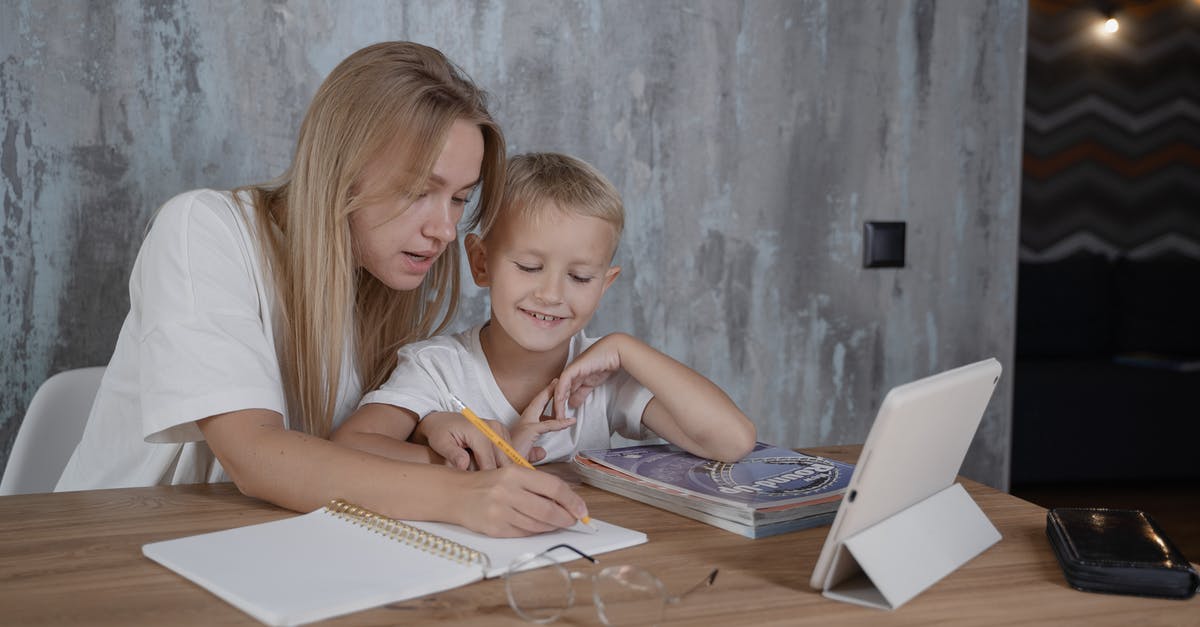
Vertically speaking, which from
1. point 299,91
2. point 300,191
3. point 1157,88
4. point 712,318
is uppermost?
point 1157,88

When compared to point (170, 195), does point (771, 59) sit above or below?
above

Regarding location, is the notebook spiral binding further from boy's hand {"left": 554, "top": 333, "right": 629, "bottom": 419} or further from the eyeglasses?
boy's hand {"left": 554, "top": 333, "right": 629, "bottom": 419}

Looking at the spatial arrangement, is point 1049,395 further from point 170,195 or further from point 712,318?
point 170,195

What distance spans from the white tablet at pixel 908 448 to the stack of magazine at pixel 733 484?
14cm

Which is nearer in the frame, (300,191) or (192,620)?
(192,620)

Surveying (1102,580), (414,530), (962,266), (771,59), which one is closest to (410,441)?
(414,530)

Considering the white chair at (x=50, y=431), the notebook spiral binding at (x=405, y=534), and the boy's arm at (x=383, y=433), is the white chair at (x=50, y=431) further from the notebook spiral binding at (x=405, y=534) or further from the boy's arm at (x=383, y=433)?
the notebook spiral binding at (x=405, y=534)

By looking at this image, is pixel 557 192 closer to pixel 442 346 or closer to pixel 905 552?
pixel 442 346

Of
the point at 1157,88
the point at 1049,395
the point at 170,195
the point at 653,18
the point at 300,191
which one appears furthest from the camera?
the point at 1157,88

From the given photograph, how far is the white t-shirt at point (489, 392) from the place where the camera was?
1443 mm

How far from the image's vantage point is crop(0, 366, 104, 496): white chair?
1506 millimetres

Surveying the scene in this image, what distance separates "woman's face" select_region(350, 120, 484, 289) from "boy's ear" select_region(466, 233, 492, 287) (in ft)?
0.38

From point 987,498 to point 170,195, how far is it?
4.65 ft

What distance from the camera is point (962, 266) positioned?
2373 millimetres
